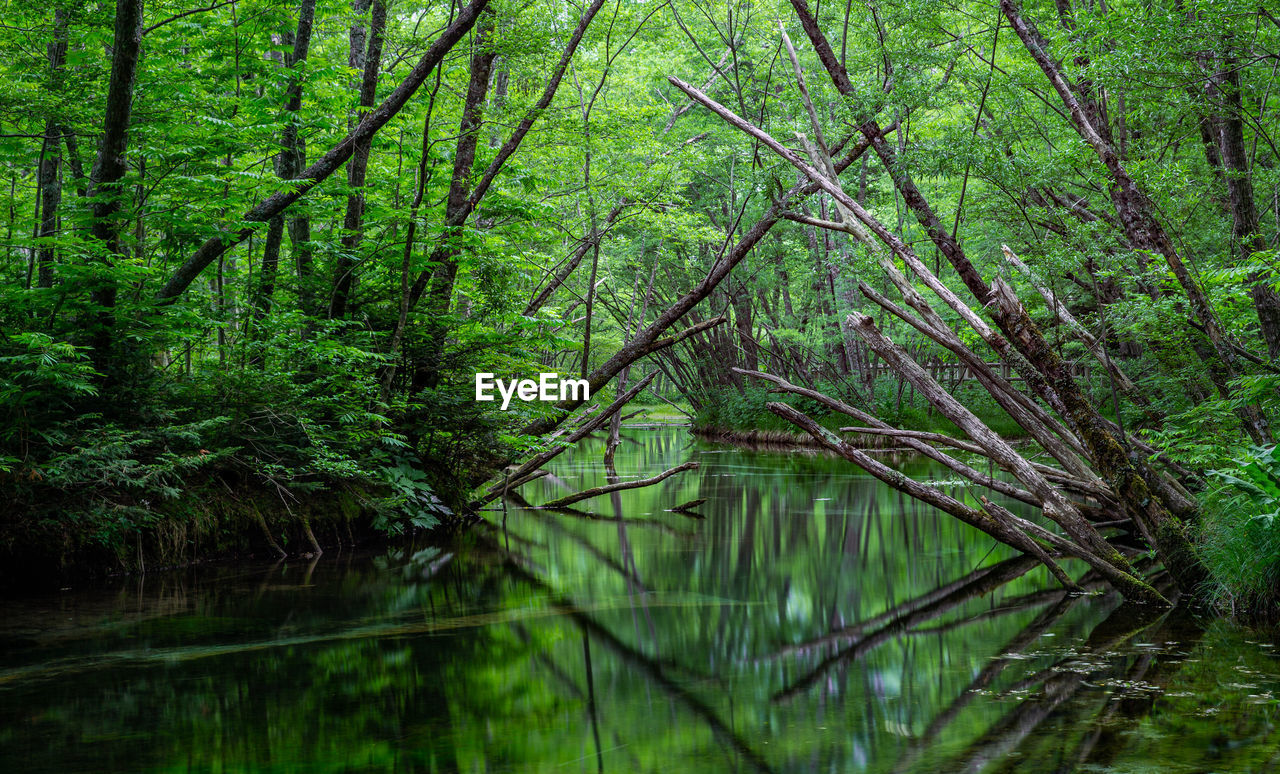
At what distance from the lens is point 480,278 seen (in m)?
9.99

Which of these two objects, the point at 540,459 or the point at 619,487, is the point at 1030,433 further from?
the point at 540,459

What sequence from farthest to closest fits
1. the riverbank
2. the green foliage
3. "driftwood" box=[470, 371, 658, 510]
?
"driftwood" box=[470, 371, 658, 510] < the riverbank < the green foliage

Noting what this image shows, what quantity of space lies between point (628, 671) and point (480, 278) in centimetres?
605

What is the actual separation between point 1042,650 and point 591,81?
1270cm

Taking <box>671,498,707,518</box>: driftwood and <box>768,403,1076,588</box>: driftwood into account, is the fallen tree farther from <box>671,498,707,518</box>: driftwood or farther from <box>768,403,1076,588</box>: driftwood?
<box>671,498,707,518</box>: driftwood

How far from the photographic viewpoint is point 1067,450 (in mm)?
6621

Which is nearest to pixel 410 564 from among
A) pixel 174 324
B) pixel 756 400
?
pixel 174 324

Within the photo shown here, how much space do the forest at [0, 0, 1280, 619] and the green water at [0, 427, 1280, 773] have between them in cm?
75

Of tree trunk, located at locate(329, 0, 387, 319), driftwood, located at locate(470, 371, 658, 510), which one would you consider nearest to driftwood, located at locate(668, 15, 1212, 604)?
driftwood, located at locate(470, 371, 658, 510)

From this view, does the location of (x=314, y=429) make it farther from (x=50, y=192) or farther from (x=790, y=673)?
(x=790, y=673)

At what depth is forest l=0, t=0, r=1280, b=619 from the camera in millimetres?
6426

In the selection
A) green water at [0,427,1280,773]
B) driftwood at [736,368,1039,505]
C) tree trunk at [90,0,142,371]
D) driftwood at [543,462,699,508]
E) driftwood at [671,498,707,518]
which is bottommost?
green water at [0,427,1280,773]

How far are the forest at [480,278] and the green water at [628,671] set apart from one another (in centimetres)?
75

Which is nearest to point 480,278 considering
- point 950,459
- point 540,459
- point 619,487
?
point 540,459
